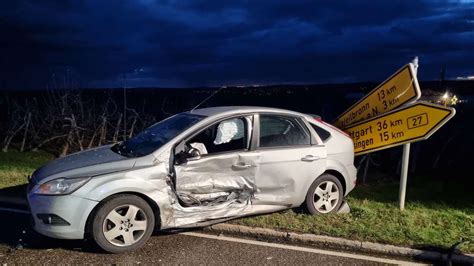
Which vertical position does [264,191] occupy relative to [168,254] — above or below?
above

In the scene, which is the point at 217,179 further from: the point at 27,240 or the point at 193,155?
the point at 27,240

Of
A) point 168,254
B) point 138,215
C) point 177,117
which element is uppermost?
point 177,117

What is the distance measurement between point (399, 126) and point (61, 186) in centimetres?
462

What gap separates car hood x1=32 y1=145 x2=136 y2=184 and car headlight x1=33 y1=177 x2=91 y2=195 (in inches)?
2.1

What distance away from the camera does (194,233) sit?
18.3 ft

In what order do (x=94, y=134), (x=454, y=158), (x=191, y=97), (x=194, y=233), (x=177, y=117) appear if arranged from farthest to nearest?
(x=191, y=97), (x=94, y=134), (x=454, y=158), (x=177, y=117), (x=194, y=233)

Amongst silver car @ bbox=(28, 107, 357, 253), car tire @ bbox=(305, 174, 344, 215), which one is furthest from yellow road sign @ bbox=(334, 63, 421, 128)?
car tire @ bbox=(305, 174, 344, 215)

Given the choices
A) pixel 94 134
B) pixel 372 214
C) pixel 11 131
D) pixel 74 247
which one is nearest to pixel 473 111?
pixel 372 214

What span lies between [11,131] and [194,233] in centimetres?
1108

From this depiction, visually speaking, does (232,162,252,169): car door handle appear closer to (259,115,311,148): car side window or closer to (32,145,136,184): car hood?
(259,115,311,148): car side window

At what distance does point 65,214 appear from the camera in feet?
15.2

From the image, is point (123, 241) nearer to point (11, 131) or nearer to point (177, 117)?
point (177, 117)

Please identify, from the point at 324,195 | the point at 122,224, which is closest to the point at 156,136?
the point at 122,224

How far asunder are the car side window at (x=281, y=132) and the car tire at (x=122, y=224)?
173cm
